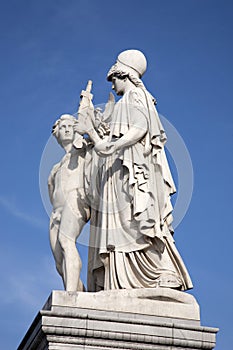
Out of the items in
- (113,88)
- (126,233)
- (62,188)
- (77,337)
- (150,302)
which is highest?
(113,88)

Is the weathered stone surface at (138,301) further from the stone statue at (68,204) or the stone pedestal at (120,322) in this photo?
the stone statue at (68,204)

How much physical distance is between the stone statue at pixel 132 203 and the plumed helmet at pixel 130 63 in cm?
40

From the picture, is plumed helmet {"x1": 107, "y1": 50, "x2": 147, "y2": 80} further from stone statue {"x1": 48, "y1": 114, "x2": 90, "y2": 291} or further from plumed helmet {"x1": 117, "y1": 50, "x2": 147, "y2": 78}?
stone statue {"x1": 48, "y1": 114, "x2": 90, "y2": 291}

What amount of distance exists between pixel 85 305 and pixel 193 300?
162 cm

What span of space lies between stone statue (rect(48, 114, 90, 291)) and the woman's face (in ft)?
2.83

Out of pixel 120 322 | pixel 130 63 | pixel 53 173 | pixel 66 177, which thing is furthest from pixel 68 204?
pixel 130 63

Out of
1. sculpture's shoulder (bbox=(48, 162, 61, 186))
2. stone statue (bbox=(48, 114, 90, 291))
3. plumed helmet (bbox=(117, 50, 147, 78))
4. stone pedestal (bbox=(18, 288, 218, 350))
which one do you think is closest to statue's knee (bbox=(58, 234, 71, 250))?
stone statue (bbox=(48, 114, 90, 291))

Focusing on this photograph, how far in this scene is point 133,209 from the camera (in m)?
11.7

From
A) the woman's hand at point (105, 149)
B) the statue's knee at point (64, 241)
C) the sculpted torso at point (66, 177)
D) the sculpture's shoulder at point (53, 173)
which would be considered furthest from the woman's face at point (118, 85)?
the statue's knee at point (64, 241)

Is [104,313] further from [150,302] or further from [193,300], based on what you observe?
[193,300]

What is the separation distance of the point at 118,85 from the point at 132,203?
227 centimetres

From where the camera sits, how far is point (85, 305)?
1083 centimetres

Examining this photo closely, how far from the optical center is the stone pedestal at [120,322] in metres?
10.4

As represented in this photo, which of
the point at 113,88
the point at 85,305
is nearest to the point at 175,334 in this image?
the point at 85,305
